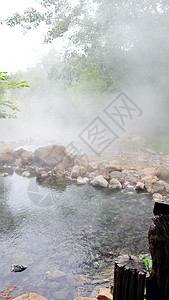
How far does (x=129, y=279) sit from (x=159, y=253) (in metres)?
0.26

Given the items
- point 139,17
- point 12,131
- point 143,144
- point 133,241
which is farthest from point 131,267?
point 12,131

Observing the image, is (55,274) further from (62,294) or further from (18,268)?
(18,268)

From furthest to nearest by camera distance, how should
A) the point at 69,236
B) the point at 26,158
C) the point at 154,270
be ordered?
1. the point at 26,158
2. the point at 69,236
3. the point at 154,270

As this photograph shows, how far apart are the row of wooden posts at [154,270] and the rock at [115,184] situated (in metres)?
4.74

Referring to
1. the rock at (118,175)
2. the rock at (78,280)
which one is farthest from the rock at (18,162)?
the rock at (78,280)

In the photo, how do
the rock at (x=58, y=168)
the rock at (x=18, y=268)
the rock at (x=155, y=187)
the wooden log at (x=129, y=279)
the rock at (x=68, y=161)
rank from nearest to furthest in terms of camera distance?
the wooden log at (x=129, y=279) < the rock at (x=18, y=268) < the rock at (x=155, y=187) < the rock at (x=58, y=168) < the rock at (x=68, y=161)

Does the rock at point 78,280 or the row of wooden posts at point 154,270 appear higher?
the row of wooden posts at point 154,270

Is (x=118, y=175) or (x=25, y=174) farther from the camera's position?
(x=25, y=174)

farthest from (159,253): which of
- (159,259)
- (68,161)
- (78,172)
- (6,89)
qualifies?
(68,161)

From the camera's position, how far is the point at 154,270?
4.95ft

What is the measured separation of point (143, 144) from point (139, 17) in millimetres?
5665

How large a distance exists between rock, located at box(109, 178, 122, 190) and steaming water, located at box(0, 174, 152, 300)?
32cm

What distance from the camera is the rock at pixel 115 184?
20.4 ft

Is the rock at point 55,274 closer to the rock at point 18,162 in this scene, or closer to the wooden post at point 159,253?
the wooden post at point 159,253
